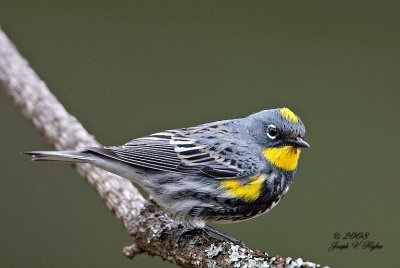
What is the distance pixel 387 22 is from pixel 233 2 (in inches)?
57.2

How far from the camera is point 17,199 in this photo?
7332mm

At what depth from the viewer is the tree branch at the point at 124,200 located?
4.10 metres

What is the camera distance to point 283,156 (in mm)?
4820

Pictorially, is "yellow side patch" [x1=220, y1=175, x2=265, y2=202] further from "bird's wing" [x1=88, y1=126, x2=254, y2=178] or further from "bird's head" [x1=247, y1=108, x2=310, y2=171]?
"bird's head" [x1=247, y1=108, x2=310, y2=171]

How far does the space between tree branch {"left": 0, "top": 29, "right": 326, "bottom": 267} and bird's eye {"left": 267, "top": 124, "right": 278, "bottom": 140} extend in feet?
2.62

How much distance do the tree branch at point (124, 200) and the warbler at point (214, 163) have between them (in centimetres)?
15

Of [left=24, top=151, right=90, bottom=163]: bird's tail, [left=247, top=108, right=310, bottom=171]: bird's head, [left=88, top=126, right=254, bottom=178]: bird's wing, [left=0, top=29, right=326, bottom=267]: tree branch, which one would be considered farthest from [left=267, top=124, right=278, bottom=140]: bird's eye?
[left=24, top=151, right=90, bottom=163]: bird's tail

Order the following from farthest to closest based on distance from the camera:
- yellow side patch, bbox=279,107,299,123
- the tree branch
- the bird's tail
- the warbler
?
yellow side patch, bbox=279,107,299,123
the warbler
the bird's tail
the tree branch

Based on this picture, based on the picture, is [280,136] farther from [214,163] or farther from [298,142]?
[214,163]

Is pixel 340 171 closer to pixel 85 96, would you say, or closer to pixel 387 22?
pixel 387 22

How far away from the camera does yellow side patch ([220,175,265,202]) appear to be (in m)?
4.60

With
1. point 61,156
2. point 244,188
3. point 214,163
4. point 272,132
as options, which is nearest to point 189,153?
point 214,163

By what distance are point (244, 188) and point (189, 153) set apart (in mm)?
432

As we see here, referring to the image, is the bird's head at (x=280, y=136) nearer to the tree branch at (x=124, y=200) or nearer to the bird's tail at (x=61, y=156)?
the tree branch at (x=124, y=200)
